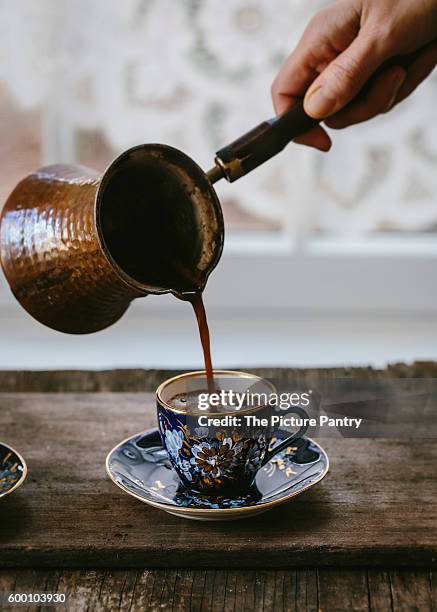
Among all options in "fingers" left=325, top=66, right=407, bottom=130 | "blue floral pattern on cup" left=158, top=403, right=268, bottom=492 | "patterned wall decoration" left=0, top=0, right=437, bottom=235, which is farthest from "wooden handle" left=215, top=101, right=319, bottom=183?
"patterned wall decoration" left=0, top=0, right=437, bottom=235

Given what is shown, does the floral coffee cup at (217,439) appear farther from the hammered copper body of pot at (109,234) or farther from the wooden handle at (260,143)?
the wooden handle at (260,143)

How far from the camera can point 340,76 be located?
1.01m

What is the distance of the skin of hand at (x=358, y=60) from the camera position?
3.30ft

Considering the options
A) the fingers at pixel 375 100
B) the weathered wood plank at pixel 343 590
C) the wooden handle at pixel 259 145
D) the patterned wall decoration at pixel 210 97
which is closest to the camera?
the weathered wood plank at pixel 343 590

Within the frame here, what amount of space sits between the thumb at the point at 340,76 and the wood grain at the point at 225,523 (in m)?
0.39

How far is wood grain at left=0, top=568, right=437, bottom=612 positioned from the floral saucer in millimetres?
53

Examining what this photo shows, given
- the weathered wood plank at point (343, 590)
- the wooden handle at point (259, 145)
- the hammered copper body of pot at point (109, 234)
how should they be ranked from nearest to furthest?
the weathered wood plank at point (343, 590) → the hammered copper body of pot at point (109, 234) → the wooden handle at point (259, 145)

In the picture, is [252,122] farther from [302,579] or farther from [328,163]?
[302,579]

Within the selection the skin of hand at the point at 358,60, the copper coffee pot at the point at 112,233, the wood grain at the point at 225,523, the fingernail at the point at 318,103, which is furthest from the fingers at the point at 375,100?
the wood grain at the point at 225,523

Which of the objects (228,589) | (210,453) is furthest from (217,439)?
(228,589)

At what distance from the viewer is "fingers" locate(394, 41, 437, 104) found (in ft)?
3.67

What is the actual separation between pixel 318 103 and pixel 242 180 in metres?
0.77

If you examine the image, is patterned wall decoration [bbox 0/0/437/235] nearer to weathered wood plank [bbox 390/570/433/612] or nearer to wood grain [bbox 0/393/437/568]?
wood grain [bbox 0/393/437/568]

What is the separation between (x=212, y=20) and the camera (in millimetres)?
1720
